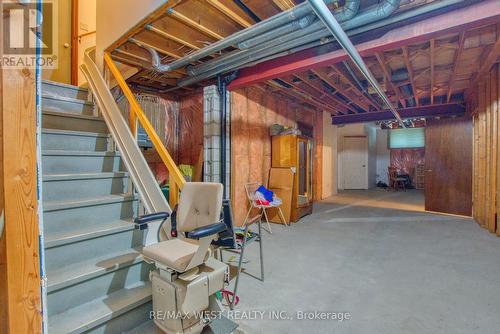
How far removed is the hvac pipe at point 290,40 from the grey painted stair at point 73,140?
1742 mm

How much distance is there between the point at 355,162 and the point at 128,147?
9497 mm

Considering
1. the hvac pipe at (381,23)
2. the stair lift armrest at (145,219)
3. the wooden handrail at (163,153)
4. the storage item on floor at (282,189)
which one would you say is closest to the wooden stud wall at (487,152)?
the hvac pipe at (381,23)

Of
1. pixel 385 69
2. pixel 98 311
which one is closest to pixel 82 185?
pixel 98 311

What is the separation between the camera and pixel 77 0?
4.12 m

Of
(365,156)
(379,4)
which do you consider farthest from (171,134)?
(365,156)

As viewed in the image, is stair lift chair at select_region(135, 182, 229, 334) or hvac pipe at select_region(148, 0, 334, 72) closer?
stair lift chair at select_region(135, 182, 229, 334)

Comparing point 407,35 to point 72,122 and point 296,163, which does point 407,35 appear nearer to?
point 296,163

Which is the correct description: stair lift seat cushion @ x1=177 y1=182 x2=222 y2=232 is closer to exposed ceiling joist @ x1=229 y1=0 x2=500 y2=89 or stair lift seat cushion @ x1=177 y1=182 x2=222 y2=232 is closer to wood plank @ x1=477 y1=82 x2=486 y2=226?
exposed ceiling joist @ x1=229 y1=0 x2=500 y2=89

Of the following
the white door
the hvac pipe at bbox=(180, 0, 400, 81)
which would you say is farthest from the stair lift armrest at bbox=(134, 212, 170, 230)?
the white door

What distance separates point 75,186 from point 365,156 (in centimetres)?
1011

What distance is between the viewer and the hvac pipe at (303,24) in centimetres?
212

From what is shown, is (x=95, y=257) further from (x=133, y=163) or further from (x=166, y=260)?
(x=133, y=163)

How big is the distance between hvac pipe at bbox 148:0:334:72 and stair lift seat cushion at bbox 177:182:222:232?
171 cm

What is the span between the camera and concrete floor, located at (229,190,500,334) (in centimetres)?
176
